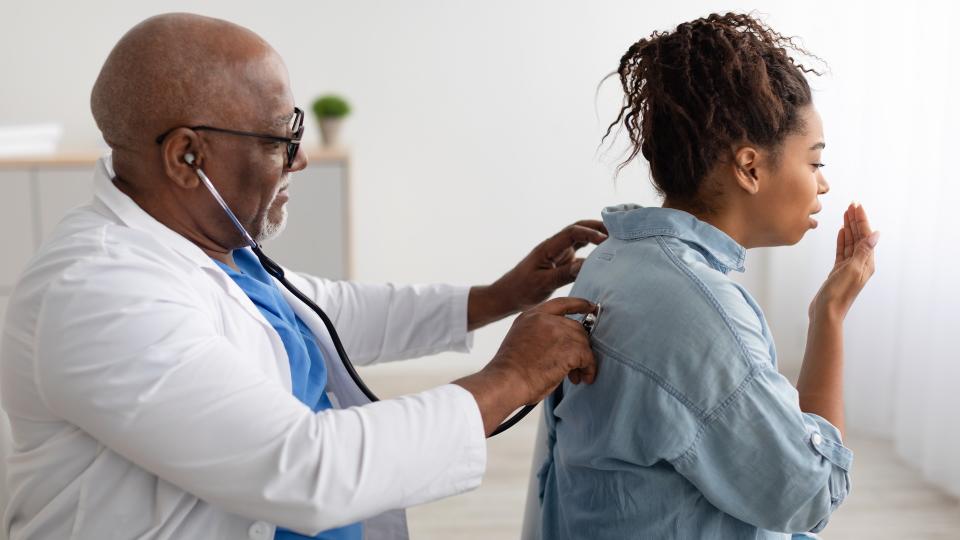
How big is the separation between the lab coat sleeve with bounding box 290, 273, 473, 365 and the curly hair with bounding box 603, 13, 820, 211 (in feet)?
1.96

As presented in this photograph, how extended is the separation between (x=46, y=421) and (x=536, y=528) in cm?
68

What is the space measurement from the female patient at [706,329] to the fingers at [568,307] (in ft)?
0.07

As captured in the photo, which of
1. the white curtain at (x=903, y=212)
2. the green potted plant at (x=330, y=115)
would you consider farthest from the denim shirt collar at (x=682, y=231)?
the green potted plant at (x=330, y=115)

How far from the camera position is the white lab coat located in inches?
40.5

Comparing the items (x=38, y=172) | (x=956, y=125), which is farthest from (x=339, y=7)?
(x=956, y=125)

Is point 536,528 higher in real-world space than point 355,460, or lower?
lower

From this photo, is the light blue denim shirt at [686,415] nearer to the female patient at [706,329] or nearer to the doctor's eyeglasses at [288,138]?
the female patient at [706,329]

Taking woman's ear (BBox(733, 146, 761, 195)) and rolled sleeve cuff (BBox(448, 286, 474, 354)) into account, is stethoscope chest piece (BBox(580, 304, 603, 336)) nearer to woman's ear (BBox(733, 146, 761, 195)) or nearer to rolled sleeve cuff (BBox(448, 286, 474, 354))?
woman's ear (BBox(733, 146, 761, 195))

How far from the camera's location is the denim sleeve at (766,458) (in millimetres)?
1066

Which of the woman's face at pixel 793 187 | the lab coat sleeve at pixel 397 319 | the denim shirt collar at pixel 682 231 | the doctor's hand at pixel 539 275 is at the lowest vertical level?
the lab coat sleeve at pixel 397 319

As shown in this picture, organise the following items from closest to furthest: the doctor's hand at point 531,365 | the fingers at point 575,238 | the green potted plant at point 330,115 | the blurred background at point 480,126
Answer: the doctor's hand at point 531,365 < the fingers at point 575,238 < the blurred background at point 480,126 < the green potted plant at point 330,115

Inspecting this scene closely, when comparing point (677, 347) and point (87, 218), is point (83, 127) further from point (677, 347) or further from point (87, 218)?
point (677, 347)

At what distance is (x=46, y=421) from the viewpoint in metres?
1.15

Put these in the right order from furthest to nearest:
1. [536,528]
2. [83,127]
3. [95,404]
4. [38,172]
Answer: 1. [83,127]
2. [38,172]
3. [536,528]
4. [95,404]
